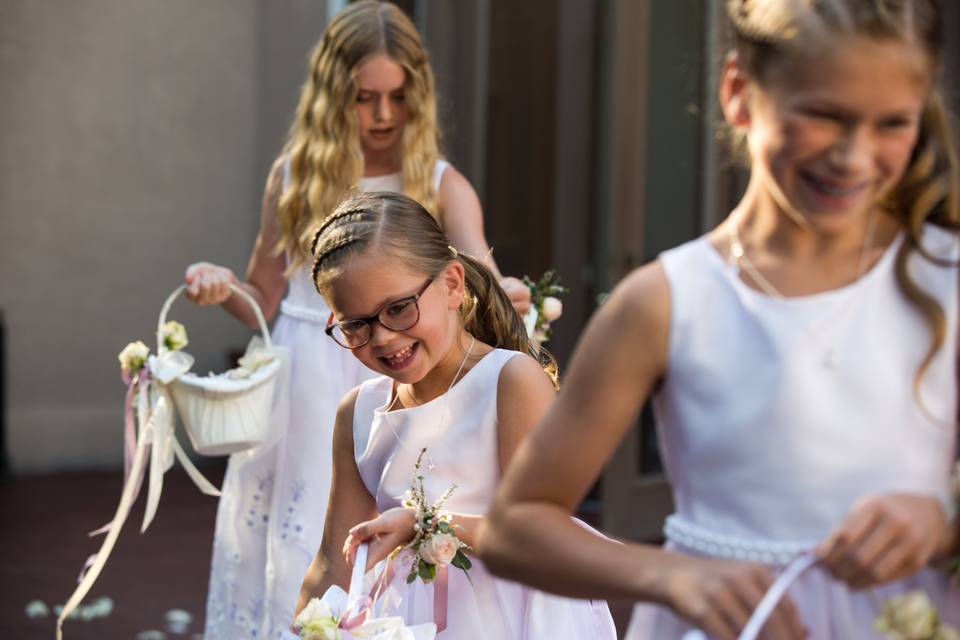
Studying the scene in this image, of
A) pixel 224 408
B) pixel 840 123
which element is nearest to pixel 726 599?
pixel 840 123

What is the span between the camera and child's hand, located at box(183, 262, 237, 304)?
3.44m

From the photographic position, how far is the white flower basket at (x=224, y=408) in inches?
128

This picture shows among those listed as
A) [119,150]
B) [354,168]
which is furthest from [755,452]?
[119,150]

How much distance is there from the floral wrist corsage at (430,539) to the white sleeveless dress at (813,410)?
959mm

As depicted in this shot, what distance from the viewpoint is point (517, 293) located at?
3180 mm

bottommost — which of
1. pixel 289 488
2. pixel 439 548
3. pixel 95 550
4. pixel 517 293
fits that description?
pixel 95 550

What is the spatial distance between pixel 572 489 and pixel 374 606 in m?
1.12

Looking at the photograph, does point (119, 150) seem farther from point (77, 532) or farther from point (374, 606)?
point (374, 606)

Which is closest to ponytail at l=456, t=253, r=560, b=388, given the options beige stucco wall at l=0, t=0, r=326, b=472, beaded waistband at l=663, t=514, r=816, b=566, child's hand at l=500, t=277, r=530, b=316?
child's hand at l=500, t=277, r=530, b=316

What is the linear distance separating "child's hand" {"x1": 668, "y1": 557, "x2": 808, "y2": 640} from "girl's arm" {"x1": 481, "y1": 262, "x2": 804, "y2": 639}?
0.03 metres

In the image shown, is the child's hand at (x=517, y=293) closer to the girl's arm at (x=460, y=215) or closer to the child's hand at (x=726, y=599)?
the girl's arm at (x=460, y=215)

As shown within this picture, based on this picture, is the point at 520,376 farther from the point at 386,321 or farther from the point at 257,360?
the point at 257,360

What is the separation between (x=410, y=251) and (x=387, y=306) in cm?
14

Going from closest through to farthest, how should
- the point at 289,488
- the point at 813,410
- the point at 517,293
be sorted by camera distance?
the point at 813,410 → the point at 517,293 → the point at 289,488
